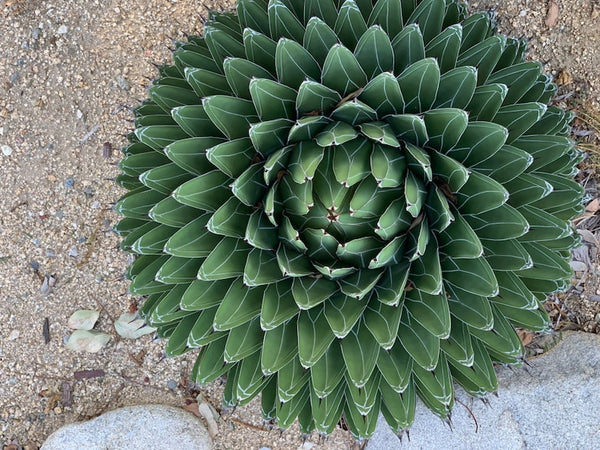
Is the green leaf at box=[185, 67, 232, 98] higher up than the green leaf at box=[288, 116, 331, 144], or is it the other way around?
the green leaf at box=[288, 116, 331, 144]

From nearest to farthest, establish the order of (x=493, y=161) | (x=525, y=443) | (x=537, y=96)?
(x=493, y=161) < (x=537, y=96) < (x=525, y=443)

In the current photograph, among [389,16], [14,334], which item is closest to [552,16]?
[389,16]

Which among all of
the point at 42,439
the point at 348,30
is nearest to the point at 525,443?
the point at 348,30

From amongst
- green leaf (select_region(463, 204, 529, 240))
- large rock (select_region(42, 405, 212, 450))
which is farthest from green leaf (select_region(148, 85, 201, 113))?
large rock (select_region(42, 405, 212, 450))

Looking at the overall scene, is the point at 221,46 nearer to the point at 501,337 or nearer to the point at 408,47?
the point at 408,47

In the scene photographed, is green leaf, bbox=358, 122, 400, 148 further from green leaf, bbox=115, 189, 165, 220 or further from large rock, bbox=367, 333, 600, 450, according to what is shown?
large rock, bbox=367, 333, 600, 450

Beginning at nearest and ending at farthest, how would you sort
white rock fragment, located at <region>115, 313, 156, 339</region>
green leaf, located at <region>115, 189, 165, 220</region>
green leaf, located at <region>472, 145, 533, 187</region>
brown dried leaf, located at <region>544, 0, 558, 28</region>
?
1. green leaf, located at <region>472, 145, 533, 187</region>
2. green leaf, located at <region>115, 189, 165, 220</region>
3. brown dried leaf, located at <region>544, 0, 558, 28</region>
4. white rock fragment, located at <region>115, 313, 156, 339</region>

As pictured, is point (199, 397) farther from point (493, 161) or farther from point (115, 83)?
point (493, 161)
